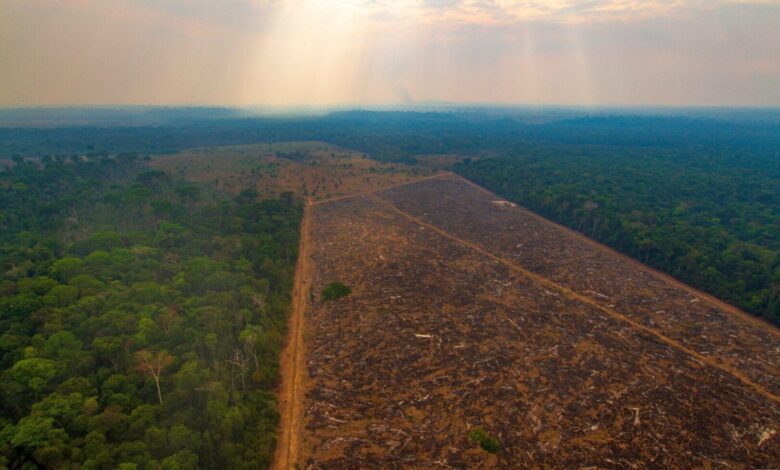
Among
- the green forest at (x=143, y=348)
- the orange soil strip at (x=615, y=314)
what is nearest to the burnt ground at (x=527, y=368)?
the orange soil strip at (x=615, y=314)

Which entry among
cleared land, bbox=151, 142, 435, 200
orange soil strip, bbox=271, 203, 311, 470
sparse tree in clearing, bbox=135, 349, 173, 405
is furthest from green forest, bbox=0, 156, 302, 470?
cleared land, bbox=151, 142, 435, 200

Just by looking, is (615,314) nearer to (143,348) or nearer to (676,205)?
(143,348)

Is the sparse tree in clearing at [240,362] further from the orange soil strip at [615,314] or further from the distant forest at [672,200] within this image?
the distant forest at [672,200]

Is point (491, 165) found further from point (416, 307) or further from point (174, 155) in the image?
point (174, 155)

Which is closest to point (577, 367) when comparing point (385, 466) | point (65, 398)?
point (385, 466)

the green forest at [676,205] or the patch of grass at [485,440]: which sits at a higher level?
the green forest at [676,205]

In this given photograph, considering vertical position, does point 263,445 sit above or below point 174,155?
below
